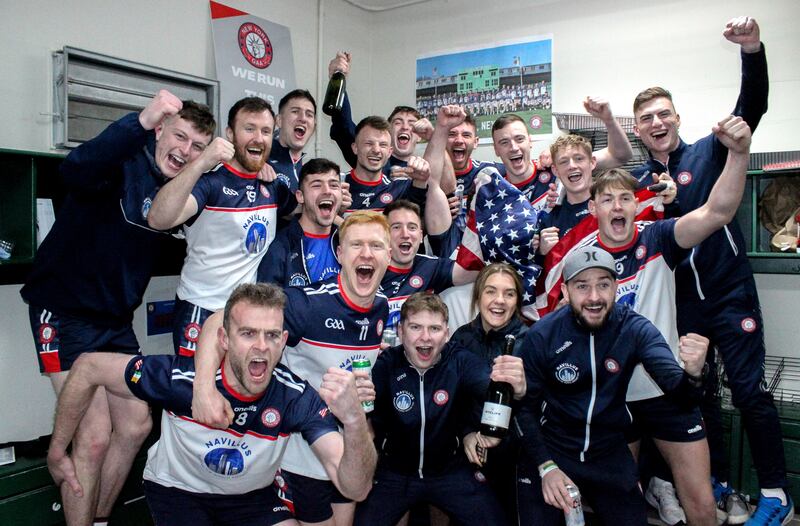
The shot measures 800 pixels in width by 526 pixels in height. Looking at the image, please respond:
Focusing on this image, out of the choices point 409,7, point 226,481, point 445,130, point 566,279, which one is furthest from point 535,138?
point 226,481

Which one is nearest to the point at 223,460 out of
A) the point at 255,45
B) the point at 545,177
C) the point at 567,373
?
the point at 567,373

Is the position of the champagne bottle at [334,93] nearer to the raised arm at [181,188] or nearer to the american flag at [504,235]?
the american flag at [504,235]

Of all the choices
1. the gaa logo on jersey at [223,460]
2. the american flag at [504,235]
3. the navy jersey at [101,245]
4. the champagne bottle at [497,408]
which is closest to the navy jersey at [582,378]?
the champagne bottle at [497,408]

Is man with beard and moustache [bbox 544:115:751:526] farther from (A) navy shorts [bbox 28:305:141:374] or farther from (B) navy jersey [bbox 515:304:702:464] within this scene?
(A) navy shorts [bbox 28:305:141:374]

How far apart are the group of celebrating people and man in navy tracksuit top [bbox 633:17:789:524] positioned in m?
0.01

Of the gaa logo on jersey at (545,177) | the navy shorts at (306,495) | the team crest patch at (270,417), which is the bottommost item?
the navy shorts at (306,495)

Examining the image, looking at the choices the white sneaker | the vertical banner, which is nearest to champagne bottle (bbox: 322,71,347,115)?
the vertical banner

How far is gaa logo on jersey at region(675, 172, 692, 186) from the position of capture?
345 cm

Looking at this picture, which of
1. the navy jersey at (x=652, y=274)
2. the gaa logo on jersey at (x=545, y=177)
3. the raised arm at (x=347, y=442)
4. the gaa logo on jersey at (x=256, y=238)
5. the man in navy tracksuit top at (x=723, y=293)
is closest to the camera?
the raised arm at (x=347, y=442)

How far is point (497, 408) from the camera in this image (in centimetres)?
267

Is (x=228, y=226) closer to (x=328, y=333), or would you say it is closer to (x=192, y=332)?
(x=192, y=332)

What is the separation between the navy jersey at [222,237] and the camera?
3193 mm

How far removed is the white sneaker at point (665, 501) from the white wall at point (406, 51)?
68.0 inches

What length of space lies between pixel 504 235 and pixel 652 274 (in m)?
0.80
